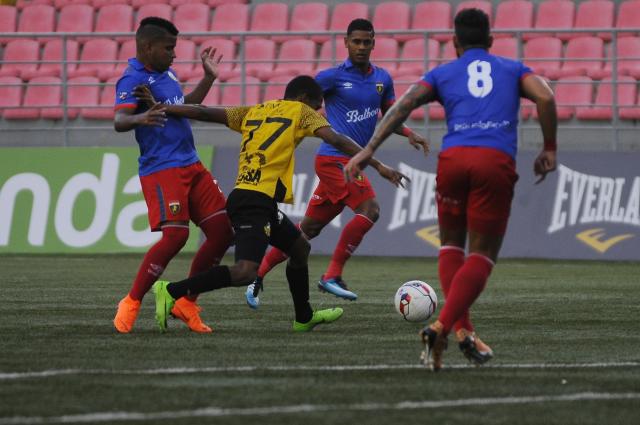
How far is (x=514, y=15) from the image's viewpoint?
22.9 meters

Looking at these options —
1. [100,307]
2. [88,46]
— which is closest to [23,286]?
[100,307]

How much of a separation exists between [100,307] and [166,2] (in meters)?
14.9

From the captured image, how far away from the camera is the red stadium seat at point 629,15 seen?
868 inches

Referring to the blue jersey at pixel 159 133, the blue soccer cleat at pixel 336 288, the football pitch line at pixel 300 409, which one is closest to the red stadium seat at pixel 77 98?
the blue soccer cleat at pixel 336 288

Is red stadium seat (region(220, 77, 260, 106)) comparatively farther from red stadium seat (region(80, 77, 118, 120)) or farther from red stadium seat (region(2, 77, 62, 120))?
red stadium seat (region(2, 77, 62, 120))

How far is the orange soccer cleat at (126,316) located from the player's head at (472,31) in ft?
10.5

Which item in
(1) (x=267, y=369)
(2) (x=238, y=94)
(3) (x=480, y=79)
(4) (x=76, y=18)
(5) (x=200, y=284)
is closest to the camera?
(1) (x=267, y=369)

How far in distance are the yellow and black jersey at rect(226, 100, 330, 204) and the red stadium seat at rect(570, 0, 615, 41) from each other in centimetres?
1328

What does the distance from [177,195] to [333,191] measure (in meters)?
3.52

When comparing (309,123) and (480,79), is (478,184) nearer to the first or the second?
(480,79)

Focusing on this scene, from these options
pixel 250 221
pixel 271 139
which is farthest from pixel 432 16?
pixel 250 221

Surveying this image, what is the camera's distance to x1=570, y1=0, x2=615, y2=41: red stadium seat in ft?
73.2

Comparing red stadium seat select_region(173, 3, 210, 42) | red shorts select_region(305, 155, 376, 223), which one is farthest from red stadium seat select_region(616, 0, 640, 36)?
red shorts select_region(305, 155, 376, 223)

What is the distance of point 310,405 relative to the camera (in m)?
6.42
